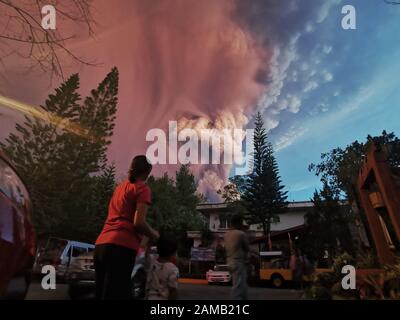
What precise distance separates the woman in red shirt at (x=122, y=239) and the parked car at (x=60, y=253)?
3.69m

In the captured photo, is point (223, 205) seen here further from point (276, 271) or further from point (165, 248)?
point (165, 248)

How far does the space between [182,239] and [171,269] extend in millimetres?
17101

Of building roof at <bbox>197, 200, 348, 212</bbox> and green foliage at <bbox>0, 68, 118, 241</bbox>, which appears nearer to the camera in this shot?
green foliage at <bbox>0, 68, 118, 241</bbox>

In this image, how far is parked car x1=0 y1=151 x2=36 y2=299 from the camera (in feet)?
5.43

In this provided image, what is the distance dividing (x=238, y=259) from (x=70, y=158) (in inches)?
199

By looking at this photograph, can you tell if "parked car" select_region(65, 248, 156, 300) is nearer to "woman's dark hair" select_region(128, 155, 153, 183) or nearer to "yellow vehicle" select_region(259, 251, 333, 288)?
"woman's dark hair" select_region(128, 155, 153, 183)

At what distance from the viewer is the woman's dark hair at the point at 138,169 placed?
2236 mm

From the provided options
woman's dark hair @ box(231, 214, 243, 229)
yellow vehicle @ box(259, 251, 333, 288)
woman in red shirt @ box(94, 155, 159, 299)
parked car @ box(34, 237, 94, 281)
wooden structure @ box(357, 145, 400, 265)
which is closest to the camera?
woman in red shirt @ box(94, 155, 159, 299)

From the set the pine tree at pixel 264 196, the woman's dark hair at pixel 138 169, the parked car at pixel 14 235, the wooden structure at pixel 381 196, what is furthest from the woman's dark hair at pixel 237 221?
the pine tree at pixel 264 196

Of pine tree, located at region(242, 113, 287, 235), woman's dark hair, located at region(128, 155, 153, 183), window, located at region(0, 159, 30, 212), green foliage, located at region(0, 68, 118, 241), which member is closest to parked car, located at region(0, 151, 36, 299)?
window, located at region(0, 159, 30, 212)

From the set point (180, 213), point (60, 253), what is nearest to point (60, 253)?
point (60, 253)

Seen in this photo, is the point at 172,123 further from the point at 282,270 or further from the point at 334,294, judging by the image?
the point at 282,270

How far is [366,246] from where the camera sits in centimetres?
715
